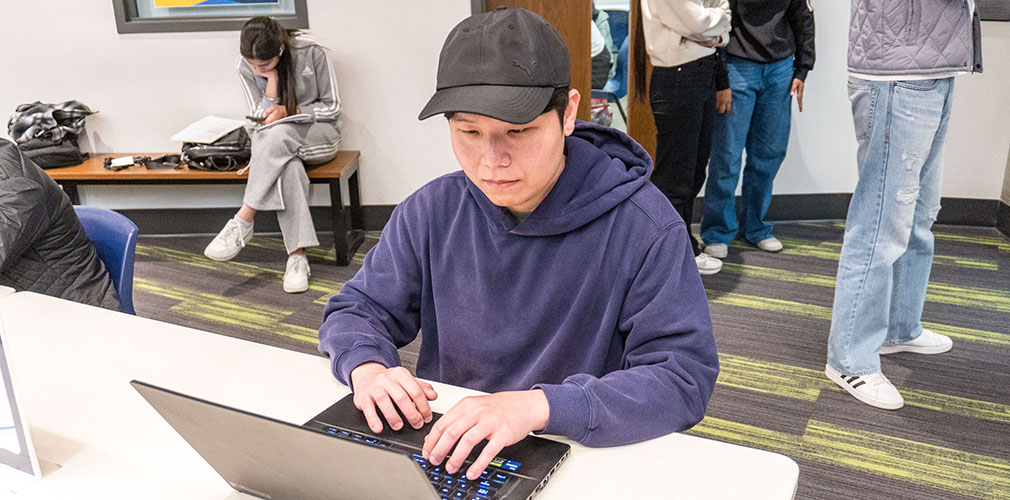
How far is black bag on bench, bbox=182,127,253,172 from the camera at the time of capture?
3.83 m

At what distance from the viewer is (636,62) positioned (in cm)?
391

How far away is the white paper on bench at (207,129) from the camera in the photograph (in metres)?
3.86

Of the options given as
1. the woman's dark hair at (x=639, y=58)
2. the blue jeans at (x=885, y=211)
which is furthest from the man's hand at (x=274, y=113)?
the blue jeans at (x=885, y=211)

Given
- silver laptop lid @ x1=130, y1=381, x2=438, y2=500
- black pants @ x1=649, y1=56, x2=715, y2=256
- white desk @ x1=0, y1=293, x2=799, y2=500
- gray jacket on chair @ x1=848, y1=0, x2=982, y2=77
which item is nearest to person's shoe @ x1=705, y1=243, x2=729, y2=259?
black pants @ x1=649, y1=56, x2=715, y2=256

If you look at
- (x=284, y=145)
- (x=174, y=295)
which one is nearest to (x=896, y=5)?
(x=284, y=145)

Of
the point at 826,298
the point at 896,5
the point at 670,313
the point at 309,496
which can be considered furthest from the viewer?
the point at 826,298

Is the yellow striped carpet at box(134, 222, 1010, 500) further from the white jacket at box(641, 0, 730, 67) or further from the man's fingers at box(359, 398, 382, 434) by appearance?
the white jacket at box(641, 0, 730, 67)

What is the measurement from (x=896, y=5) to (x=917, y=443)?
→ 3.96 ft

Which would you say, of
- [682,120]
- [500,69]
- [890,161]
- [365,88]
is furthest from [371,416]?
[365,88]

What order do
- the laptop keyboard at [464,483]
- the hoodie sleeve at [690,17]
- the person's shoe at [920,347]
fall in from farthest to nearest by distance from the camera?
the hoodie sleeve at [690,17] < the person's shoe at [920,347] < the laptop keyboard at [464,483]

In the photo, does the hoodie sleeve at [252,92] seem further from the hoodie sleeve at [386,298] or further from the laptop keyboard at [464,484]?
the laptop keyboard at [464,484]

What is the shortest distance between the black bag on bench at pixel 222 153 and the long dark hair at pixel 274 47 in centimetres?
27

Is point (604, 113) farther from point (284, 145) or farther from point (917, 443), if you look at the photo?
point (917, 443)

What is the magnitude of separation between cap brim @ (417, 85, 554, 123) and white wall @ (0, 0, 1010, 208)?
3.00m
